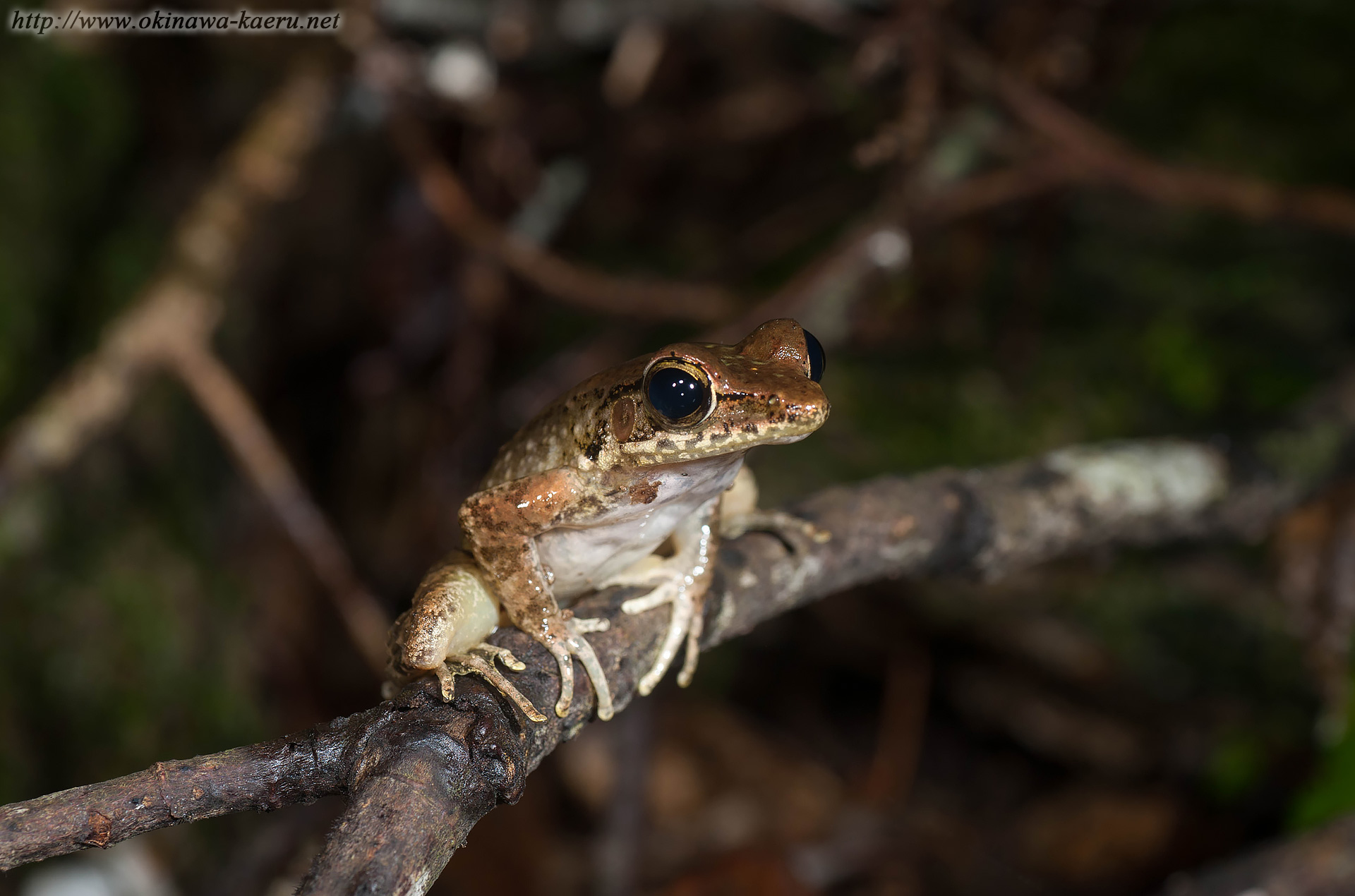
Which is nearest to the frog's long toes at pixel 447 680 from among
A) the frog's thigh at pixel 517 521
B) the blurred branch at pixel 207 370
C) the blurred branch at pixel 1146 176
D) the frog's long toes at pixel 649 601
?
the frog's thigh at pixel 517 521

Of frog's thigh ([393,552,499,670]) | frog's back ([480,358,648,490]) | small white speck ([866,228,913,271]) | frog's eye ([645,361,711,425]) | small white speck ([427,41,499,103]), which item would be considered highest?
small white speck ([427,41,499,103])

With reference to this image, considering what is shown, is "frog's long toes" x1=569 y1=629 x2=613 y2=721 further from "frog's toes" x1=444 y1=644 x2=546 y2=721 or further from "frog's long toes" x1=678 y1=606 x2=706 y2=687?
"frog's long toes" x1=678 y1=606 x2=706 y2=687

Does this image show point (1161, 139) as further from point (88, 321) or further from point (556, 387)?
point (88, 321)

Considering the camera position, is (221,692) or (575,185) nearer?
(221,692)

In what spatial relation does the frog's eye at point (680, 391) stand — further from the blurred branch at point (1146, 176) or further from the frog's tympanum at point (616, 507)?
the blurred branch at point (1146, 176)

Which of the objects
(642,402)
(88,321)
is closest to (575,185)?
(88,321)

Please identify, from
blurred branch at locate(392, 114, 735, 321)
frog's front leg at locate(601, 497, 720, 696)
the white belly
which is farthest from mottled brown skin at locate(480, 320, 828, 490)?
blurred branch at locate(392, 114, 735, 321)

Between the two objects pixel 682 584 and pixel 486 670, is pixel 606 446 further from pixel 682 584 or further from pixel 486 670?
pixel 486 670
